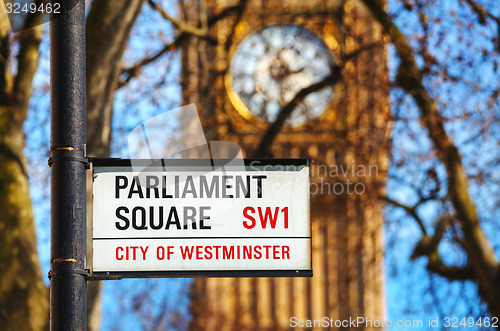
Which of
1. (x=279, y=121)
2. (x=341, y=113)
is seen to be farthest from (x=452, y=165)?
(x=341, y=113)

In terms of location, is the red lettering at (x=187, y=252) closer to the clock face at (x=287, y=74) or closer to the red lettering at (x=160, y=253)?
the red lettering at (x=160, y=253)

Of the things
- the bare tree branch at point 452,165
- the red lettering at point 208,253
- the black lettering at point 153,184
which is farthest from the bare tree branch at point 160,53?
the red lettering at point 208,253

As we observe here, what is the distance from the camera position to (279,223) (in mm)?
3254

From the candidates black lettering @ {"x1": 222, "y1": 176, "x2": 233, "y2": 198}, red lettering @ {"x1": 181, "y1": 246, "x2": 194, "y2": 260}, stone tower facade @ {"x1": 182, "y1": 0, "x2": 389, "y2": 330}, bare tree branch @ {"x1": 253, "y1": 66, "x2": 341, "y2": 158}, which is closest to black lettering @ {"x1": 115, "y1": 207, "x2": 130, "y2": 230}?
red lettering @ {"x1": 181, "y1": 246, "x2": 194, "y2": 260}

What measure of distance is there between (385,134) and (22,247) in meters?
7.06

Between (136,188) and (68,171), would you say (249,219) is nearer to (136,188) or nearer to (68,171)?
(136,188)

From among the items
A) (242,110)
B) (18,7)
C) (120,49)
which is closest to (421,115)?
(120,49)

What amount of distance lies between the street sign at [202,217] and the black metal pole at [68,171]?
169 millimetres

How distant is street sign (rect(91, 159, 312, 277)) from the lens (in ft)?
10.4

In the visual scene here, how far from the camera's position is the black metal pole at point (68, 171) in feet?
9.58

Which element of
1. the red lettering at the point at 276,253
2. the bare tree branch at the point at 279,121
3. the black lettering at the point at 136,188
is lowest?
the red lettering at the point at 276,253

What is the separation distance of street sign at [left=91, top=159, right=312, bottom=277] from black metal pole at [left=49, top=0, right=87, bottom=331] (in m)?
0.17

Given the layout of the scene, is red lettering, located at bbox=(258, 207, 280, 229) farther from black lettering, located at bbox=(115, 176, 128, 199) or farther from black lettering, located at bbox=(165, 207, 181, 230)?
black lettering, located at bbox=(115, 176, 128, 199)

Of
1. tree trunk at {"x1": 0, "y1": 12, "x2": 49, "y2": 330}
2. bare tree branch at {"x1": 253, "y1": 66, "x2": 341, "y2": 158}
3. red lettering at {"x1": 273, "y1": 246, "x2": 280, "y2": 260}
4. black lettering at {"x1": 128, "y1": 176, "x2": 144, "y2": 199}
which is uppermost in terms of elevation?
bare tree branch at {"x1": 253, "y1": 66, "x2": 341, "y2": 158}
